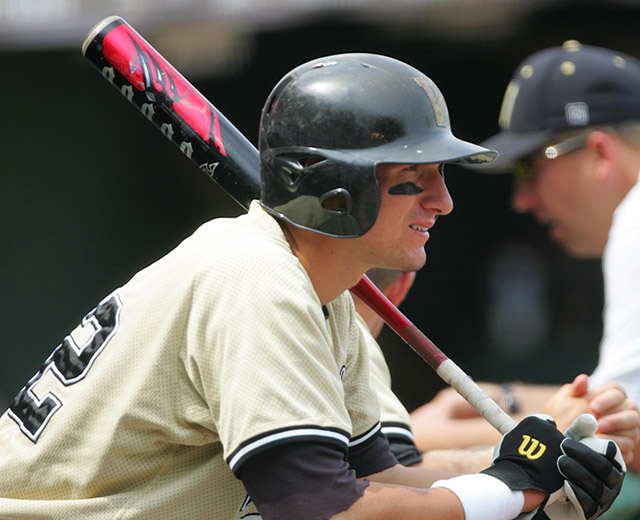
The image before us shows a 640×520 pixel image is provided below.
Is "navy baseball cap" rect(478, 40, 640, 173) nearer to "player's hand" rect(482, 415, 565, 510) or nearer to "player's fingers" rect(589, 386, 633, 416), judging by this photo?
"player's fingers" rect(589, 386, 633, 416)

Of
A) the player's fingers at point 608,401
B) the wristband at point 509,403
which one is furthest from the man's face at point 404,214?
the wristband at point 509,403

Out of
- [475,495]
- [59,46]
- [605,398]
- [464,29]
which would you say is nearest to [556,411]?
[605,398]

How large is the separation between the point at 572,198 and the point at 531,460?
209 centimetres

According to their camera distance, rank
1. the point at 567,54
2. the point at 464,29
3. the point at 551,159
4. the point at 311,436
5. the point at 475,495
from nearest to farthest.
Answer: the point at 311,436 < the point at 475,495 < the point at 551,159 < the point at 567,54 < the point at 464,29

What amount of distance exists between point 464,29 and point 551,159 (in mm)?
2150

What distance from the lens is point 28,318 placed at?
6805mm

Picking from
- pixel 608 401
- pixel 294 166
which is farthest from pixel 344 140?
pixel 608 401

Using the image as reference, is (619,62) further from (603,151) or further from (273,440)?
(273,440)

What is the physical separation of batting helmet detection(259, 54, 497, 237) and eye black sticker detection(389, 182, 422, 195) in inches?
2.4

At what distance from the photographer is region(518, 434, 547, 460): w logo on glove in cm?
215

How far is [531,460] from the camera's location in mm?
2139

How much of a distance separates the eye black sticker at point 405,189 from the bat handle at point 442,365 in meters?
0.53

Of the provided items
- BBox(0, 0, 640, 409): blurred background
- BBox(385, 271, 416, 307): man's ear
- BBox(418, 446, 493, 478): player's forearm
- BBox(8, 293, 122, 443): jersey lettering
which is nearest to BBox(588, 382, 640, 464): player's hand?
BBox(418, 446, 493, 478): player's forearm

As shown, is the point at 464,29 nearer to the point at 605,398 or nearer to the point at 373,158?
the point at 605,398
